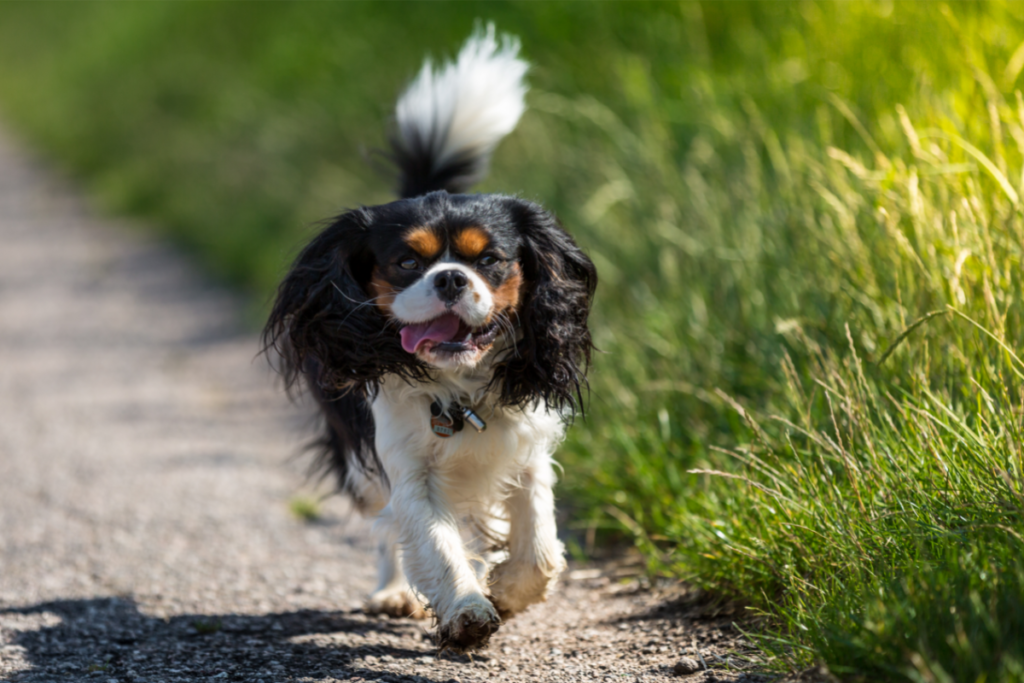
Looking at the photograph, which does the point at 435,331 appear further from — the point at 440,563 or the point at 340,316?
the point at 440,563

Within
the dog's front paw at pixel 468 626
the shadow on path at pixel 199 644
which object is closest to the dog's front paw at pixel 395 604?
the shadow on path at pixel 199 644

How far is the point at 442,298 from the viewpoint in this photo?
95.0 inches

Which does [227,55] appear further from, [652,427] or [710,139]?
[652,427]

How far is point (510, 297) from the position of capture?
2.65 meters

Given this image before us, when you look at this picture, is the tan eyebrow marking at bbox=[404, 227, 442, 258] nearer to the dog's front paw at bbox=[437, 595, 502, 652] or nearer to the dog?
the dog

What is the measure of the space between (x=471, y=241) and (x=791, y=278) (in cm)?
148

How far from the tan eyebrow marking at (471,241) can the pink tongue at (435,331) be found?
0.61ft

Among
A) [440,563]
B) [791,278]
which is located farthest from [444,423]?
[791,278]

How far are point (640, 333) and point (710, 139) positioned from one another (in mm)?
1197

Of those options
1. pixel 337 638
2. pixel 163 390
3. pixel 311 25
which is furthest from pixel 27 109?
pixel 337 638

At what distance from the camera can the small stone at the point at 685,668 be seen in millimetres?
2328

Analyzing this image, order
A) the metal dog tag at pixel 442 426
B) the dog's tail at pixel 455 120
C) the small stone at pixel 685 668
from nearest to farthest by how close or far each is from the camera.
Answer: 1. the small stone at pixel 685 668
2. the metal dog tag at pixel 442 426
3. the dog's tail at pixel 455 120

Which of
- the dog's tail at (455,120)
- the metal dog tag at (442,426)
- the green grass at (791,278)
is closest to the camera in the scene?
the green grass at (791,278)

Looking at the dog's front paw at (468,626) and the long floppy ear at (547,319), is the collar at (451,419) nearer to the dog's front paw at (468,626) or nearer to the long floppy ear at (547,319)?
the long floppy ear at (547,319)
